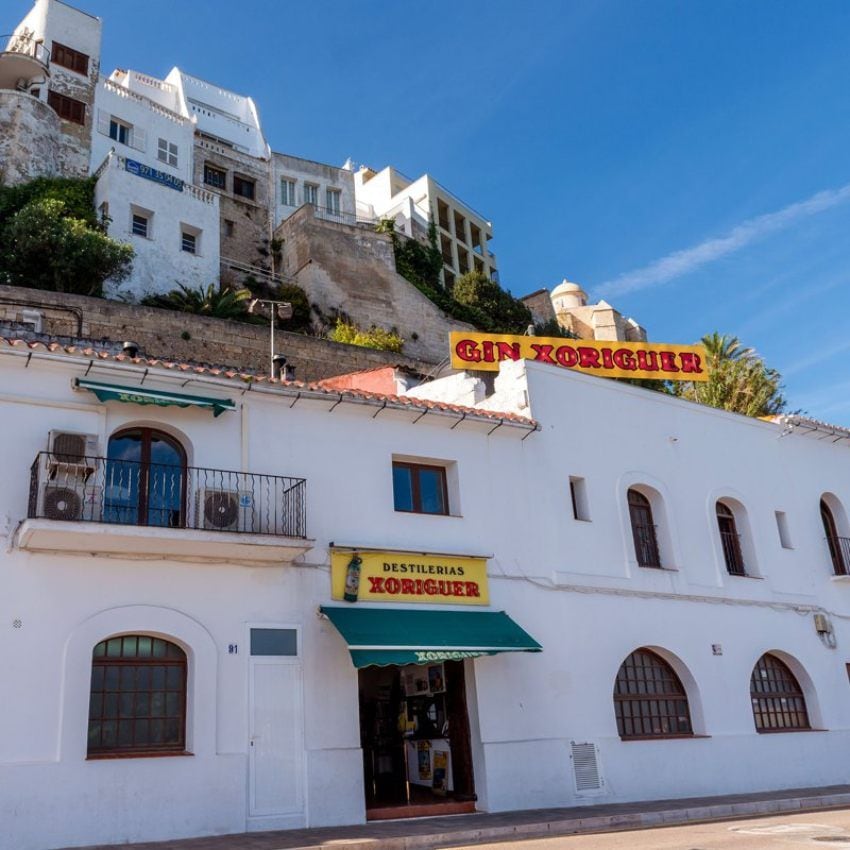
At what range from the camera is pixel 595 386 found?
18.0m

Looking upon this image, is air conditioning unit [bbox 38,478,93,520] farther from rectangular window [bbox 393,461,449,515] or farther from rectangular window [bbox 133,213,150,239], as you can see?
rectangular window [bbox 133,213,150,239]

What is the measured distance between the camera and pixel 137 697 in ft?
38.1

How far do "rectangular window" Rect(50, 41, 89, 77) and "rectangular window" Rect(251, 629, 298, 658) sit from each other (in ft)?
116

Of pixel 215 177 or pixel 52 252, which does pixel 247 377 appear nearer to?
pixel 52 252

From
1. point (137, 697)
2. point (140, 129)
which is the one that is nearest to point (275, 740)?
point (137, 697)

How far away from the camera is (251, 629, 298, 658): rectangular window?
40.9 ft

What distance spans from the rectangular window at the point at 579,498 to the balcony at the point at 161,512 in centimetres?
578

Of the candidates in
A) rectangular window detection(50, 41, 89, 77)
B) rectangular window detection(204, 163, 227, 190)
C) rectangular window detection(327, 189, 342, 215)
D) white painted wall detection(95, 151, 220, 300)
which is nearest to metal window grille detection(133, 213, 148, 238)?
white painted wall detection(95, 151, 220, 300)

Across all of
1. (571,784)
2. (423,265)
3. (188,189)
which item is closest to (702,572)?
(571,784)

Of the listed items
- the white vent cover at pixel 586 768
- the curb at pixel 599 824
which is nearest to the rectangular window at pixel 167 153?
the white vent cover at pixel 586 768

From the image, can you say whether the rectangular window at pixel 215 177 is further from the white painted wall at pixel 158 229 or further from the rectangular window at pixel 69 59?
the rectangular window at pixel 69 59

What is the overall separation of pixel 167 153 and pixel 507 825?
36.9 metres

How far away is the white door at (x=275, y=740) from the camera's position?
11805 millimetres

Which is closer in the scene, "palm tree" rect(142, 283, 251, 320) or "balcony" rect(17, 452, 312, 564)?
"balcony" rect(17, 452, 312, 564)
